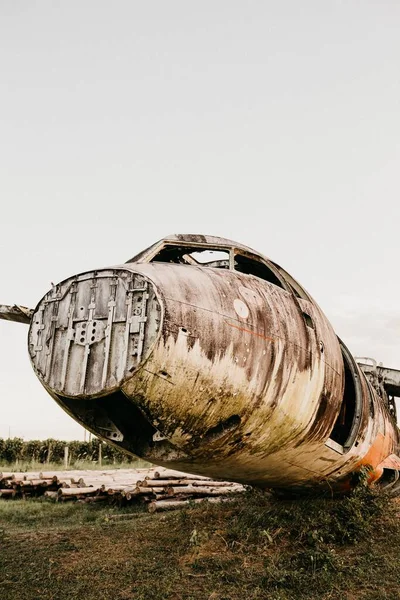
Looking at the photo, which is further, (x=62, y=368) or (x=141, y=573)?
(x=141, y=573)

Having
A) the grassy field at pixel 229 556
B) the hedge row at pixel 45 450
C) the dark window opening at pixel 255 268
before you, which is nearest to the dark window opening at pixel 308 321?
the dark window opening at pixel 255 268

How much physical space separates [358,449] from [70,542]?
5.14 meters

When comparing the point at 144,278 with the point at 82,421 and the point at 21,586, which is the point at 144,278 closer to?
the point at 82,421

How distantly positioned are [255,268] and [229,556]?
13.5 ft

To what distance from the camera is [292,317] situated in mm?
6746

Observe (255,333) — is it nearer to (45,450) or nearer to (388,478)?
(388,478)

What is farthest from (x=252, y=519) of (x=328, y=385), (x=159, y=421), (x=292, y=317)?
(x=159, y=421)

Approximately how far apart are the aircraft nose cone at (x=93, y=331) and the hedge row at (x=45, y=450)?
104ft

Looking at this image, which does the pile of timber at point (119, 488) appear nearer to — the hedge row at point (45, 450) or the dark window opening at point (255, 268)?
the dark window opening at point (255, 268)

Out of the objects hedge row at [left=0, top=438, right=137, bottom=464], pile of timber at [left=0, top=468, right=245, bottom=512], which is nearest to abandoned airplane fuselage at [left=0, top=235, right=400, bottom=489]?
pile of timber at [left=0, top=468, right=245, bottom=512]

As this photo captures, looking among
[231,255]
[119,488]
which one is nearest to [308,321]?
[231,255]

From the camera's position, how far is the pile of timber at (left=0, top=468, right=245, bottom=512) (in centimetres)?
1577

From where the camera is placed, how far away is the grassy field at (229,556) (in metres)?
6.75

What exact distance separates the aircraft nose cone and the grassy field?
10.0 ft
